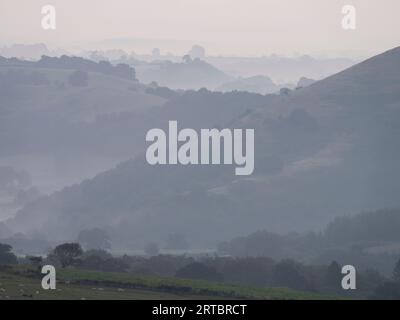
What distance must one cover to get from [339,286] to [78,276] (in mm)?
47088

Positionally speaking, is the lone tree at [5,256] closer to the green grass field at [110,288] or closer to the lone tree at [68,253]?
the lone tree at [68,253]

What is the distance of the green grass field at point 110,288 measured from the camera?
65.9 m

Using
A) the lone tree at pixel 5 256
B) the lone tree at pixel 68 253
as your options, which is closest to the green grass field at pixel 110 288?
the lone tree at pixel 68 253

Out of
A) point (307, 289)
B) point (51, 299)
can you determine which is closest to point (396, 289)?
point (307, 289)

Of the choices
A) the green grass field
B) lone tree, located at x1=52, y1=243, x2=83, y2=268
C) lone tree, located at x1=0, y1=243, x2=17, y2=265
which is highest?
lone tree, located at x1=0, y1=243, x2=17, y2=265

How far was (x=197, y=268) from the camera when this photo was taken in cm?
11669

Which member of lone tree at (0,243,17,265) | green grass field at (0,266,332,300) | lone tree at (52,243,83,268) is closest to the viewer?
green grass field at (0,266,332,300)

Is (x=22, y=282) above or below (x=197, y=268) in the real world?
below

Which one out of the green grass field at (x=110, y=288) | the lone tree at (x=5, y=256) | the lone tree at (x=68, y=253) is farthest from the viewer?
the lone tree at (x=5, y=256)

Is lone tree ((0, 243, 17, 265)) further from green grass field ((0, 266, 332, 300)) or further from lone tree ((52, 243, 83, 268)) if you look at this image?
green grass field ((0, 266, 332, 300))

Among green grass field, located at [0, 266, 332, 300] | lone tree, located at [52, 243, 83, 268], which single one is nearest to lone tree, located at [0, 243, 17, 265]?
lone tree, located at [52, 243, 83, 268]

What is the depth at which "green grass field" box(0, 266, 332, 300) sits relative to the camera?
216 ft
